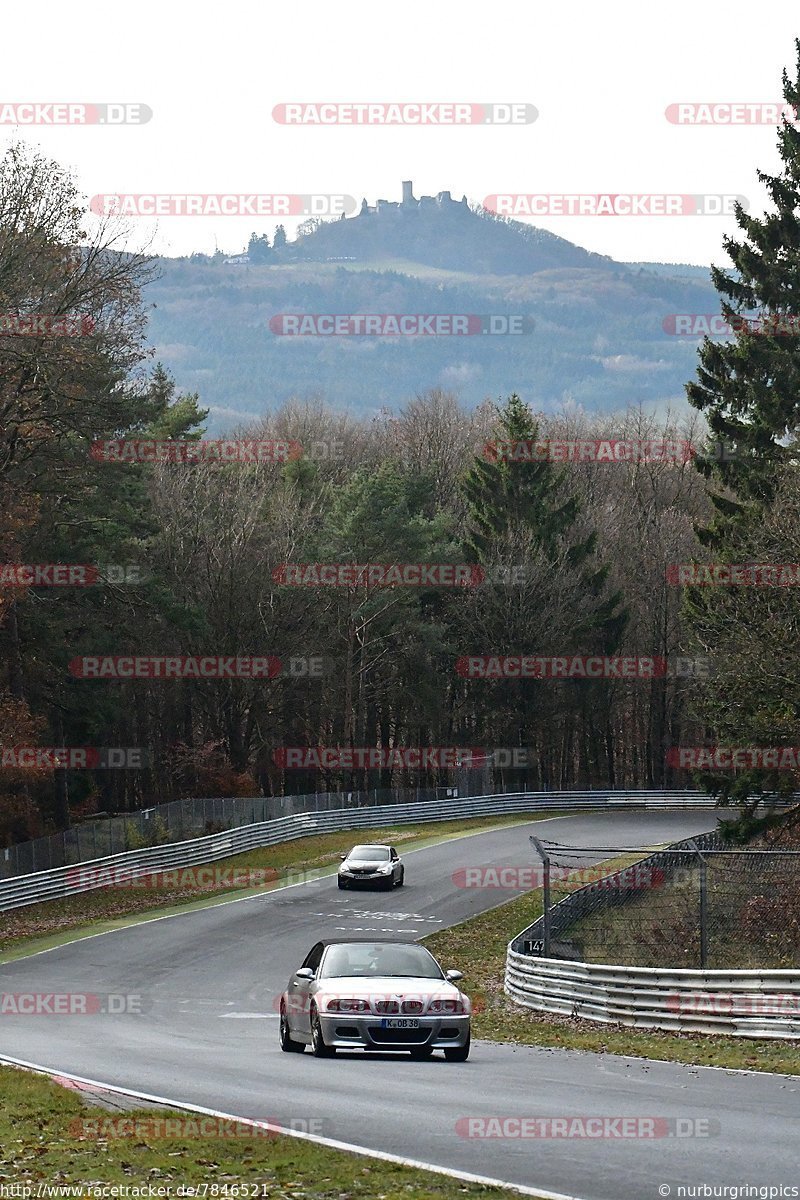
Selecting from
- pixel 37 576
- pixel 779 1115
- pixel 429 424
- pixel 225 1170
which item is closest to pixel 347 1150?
pixel 225 1170

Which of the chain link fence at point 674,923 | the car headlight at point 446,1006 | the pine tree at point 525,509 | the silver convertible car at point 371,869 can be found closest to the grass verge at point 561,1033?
the chain link fence at point 674,923

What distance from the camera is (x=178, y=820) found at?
53156mm

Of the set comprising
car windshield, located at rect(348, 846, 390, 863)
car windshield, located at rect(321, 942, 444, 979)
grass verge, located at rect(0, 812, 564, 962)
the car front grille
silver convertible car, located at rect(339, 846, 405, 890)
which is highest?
car windshield, located at rect(321, 942, 444, 979)

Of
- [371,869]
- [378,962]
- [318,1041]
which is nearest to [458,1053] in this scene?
[378,962]

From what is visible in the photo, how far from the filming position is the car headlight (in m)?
17.1

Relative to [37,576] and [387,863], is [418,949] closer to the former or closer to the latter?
[387,863]

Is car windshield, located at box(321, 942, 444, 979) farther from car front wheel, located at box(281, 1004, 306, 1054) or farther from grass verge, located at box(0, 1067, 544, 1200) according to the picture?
grass verge, located at box(0, 1067, 544, 1200)

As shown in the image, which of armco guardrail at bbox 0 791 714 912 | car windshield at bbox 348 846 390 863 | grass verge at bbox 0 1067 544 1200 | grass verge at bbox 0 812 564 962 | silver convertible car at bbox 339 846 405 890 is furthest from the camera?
car windshield at bbox 348 846 390 863

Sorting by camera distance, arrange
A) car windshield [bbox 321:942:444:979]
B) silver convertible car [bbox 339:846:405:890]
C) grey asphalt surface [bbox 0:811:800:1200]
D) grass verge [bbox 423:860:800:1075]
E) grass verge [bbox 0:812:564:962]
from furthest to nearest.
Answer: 1. silver convertible car [bbox 339:846:405:890]
2. grass verge [bbox 0:812:564:962]
3. car windshield [bbox 321:942:444:979]
4. grass verge [bbox 423:860:800:1075]
5. grey asphalt surface [bbox 0:811:800:1200]

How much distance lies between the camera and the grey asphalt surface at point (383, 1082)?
10484 mm

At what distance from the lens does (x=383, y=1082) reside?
14836 mm

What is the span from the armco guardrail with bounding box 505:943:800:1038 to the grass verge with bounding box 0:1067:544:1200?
362 inches

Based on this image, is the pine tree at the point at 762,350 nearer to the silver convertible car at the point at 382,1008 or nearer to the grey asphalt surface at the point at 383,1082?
the grey asphalt surface at the point at 383,1082

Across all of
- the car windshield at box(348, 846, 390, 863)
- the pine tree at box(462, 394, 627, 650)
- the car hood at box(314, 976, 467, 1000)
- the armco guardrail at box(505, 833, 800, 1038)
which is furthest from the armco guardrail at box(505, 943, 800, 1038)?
the pine tree at box(462, 394, 627, 650)
